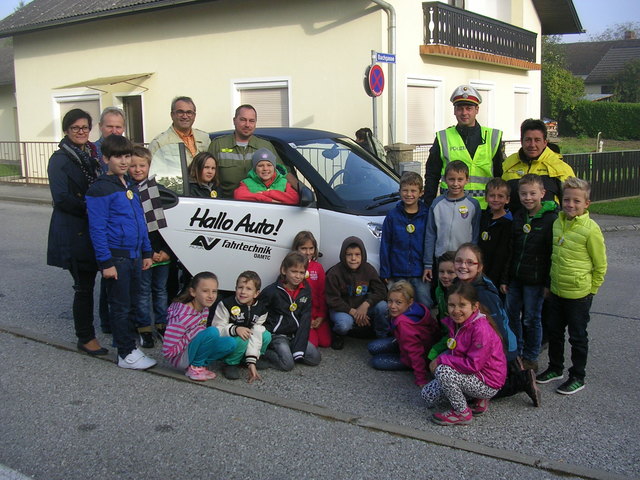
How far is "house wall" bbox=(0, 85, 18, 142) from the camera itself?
32344mm

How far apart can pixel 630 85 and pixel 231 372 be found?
164 ft

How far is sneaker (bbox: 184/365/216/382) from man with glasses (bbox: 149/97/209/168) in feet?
6.68

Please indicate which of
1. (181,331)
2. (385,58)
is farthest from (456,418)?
(385,58)

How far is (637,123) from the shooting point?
38625 mm

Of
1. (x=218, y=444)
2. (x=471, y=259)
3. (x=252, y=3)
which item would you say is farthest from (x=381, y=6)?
(x=218, y=444)

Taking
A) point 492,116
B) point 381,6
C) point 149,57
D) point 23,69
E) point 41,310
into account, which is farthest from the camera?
point 23,69

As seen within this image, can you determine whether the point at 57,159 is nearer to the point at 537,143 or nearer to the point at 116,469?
the point at 116,469

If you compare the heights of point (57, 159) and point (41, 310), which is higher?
point (57, 159)

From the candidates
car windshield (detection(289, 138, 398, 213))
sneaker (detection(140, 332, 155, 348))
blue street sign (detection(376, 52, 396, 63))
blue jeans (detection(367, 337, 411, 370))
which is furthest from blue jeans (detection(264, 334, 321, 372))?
blue street sign (detection(376, 52, 396, 63))

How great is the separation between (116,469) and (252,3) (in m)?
14.2

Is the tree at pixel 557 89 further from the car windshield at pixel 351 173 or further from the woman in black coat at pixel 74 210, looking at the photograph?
the woman in black coat at pixel 74 210

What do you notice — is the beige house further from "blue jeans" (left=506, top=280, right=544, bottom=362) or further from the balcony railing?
"blue jeans" (left=506, top=280, right=544, bottom=362)

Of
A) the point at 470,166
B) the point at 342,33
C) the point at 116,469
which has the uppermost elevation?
the point at 342,33

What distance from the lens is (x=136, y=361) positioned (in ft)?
17.2
